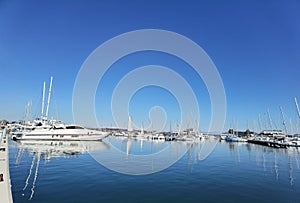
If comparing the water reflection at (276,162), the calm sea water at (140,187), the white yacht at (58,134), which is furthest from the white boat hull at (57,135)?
the water reflection at (276,162)

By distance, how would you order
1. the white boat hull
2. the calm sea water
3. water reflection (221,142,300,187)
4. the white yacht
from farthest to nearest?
the white yacht → the white boat hull → water reflection (221,142,300,187) → the calm sea water

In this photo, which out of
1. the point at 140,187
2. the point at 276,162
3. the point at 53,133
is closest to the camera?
the point at 140,187

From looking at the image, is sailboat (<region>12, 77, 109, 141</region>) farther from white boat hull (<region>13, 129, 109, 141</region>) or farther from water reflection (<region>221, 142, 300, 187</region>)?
water reflection (<region>221, 142, 300, 187</region>)

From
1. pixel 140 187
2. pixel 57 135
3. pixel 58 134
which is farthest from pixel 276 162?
pixel 57 135

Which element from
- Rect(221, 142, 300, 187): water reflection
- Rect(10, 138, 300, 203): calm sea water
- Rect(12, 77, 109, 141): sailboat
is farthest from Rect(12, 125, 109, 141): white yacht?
Rect(221, 142, 300, 187): water reflection

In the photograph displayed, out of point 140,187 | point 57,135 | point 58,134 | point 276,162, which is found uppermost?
point 58,134

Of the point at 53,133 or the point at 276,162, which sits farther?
the point at 53,133

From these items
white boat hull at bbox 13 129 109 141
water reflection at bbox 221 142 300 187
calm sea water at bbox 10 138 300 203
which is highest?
white boat hull at bbox 13 129 109 141

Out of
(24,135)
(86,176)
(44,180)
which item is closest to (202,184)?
(86,176)

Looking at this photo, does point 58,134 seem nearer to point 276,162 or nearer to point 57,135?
point 57,135

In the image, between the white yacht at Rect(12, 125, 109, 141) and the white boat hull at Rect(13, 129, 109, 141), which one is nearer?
the white boat hull at Rect(13, 129, 109, 141)

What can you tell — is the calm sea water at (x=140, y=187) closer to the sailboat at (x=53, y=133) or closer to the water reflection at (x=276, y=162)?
the water reflection at (x=276, y=162)

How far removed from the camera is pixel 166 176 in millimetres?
16812

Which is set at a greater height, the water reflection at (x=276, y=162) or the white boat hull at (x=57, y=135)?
the white boat hull at (x=57, y=135)
